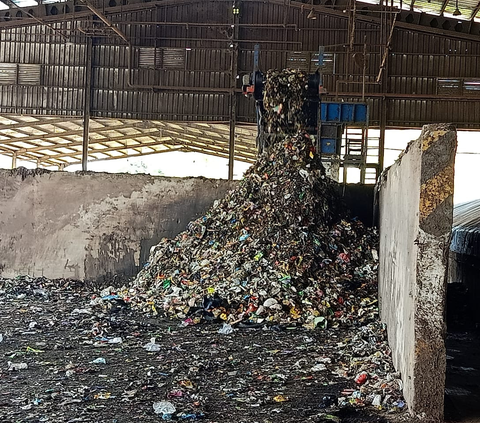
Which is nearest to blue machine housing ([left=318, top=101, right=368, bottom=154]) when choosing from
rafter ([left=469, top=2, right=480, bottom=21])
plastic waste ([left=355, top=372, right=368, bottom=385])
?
plastic waste ([left=355, top=372, right=368, bottom=385])

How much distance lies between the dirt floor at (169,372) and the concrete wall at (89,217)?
6.80 ft

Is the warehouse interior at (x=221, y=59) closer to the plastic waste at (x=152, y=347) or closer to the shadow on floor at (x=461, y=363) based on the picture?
the shadow on floor at (x=461, y=363)

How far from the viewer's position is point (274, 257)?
20.3ft

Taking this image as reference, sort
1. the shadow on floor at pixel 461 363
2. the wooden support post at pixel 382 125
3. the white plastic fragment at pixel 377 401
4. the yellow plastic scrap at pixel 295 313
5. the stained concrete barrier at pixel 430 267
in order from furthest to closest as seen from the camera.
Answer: the wooden support post at pixel 382 125 → the yellow plastic scrap at pixel 295 313 → the white plastic fragment at pixel 377 401 → the shadow on floor at pixel 461 363 → the stained concrete barrier at pixel 430 267

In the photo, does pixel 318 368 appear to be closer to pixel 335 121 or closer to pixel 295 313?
pixel 295 313

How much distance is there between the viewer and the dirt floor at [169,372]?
9.86 feet

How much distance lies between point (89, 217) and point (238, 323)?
3.59 m

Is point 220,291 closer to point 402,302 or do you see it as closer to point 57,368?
point 57,368

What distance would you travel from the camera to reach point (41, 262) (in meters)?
7.93

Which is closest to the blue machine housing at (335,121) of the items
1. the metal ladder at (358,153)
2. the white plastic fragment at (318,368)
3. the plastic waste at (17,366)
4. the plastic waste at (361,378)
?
the metal ladder at (358,153)

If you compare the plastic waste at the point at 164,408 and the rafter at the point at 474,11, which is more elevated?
the rafter at the point at 474,11

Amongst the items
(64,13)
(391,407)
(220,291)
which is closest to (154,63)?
(64,13)

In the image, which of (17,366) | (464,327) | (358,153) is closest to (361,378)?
(17,366)

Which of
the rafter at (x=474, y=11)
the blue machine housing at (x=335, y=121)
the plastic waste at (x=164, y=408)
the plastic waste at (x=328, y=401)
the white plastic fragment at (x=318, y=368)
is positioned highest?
the rafter at (x=474, y=11)
